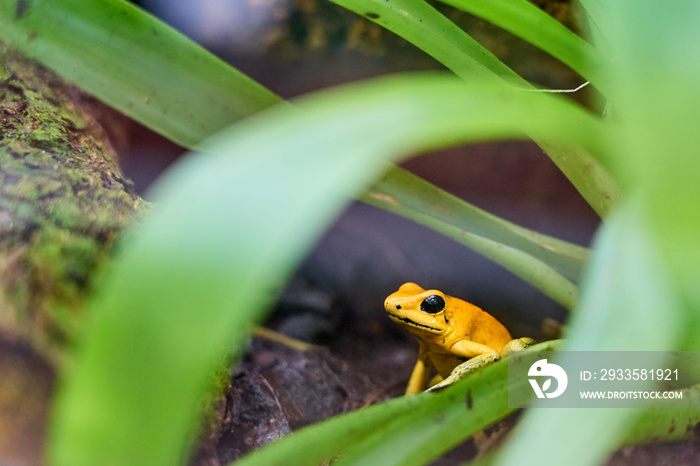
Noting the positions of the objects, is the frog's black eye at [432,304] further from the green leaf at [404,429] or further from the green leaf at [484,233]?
the green leaf at [404,429]

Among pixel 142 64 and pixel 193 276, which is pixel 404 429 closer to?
pixel 193 276

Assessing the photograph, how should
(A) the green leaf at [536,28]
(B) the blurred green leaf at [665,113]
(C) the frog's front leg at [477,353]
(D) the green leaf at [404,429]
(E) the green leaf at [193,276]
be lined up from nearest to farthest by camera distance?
(E) the green leaf at [193,276]
(B) the blurred green leaf at [665,113]
(D) the green leaf at [404,429]
(A) the green leaf at [536,28]
(C) the frog's front leg at [477,353]

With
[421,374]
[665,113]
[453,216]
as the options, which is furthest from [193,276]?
[421,374]

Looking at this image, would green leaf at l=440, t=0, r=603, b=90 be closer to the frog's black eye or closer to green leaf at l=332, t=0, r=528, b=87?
green leaf at l=332, t=0, r=528, b=87

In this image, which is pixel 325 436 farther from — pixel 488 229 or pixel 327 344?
pixel 327 344

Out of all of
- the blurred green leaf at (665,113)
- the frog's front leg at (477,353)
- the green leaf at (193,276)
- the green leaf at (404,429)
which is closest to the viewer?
the green leaf at (193,276)

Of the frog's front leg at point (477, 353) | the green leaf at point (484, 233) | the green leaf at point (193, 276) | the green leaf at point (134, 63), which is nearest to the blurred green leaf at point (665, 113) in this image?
the green leaf at point (193, 276)
